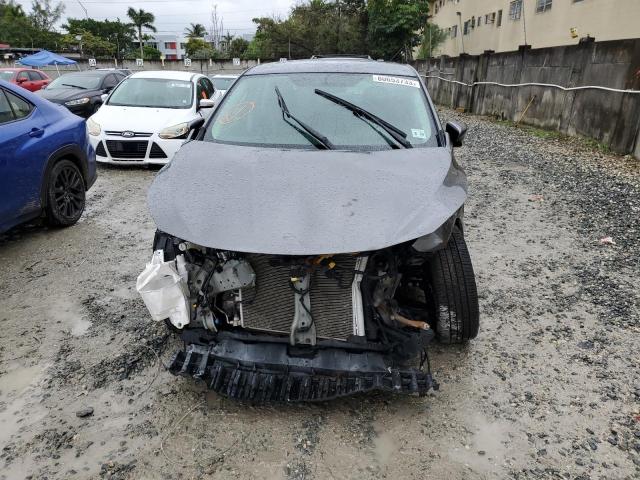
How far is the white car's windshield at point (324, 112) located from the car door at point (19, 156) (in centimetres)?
203

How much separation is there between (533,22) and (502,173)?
1690 centimetres

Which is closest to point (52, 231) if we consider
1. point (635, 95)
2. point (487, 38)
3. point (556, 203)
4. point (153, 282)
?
point (153, 282)

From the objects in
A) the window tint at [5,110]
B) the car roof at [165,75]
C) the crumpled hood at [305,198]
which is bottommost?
the crumpled hood at [305,198]

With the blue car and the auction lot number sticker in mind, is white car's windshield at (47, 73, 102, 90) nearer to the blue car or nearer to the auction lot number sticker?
the blue car

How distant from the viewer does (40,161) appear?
470cm

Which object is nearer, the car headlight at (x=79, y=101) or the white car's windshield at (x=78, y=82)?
the car headlight at (x=79, y=101)

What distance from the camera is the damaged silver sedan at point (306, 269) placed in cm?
237

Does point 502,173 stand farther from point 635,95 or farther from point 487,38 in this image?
point 487,38

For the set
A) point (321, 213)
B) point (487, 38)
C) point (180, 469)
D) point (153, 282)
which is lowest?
point (180, 469)

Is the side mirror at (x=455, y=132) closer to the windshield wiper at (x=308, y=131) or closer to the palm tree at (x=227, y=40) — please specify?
the windshield wiper at (x=308, y=131)

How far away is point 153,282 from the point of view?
8.25 feet

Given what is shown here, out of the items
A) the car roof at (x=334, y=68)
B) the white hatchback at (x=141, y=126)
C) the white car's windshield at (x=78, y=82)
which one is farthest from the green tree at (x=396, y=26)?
the car roof at (x=334, y=68)

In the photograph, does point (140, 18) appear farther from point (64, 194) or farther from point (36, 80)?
point (64, 194)

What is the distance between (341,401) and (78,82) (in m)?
12.8
